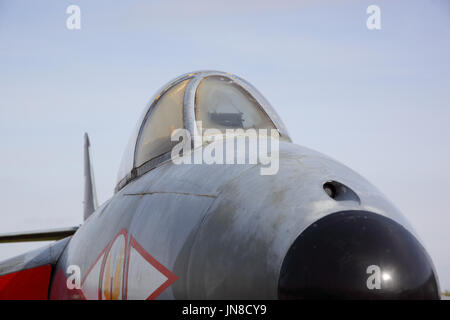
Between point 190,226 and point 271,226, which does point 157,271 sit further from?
point 271,226

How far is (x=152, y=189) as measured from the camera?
4129 millimetres

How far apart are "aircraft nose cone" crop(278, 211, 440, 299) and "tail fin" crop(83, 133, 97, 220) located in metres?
11.1

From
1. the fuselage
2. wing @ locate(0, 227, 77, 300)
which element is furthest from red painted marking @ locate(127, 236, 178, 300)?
wing @ locate(0, 227, 77, 300)

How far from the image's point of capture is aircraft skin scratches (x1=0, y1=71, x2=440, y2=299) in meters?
2.55

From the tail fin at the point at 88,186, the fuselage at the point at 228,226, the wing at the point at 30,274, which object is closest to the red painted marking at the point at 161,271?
the fuselage at the point at 228,226

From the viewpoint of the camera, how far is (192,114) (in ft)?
16.1

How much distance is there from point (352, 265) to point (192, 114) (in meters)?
2.72

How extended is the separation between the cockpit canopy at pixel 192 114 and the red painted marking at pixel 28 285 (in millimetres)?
1447

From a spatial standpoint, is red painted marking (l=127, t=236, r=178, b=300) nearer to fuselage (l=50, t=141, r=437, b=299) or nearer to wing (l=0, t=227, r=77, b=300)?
fuselage (l=50, t=141, r=437, b=299)

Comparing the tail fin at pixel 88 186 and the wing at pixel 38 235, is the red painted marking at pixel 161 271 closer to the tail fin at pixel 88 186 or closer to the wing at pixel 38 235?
the wing at pixel 38 235

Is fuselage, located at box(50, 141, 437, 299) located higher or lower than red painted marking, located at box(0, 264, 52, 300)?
higher

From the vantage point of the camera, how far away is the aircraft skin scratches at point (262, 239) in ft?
8.36

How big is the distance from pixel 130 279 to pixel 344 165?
1.72 m

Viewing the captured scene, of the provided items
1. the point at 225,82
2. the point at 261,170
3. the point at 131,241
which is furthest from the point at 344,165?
the point at 225,82
